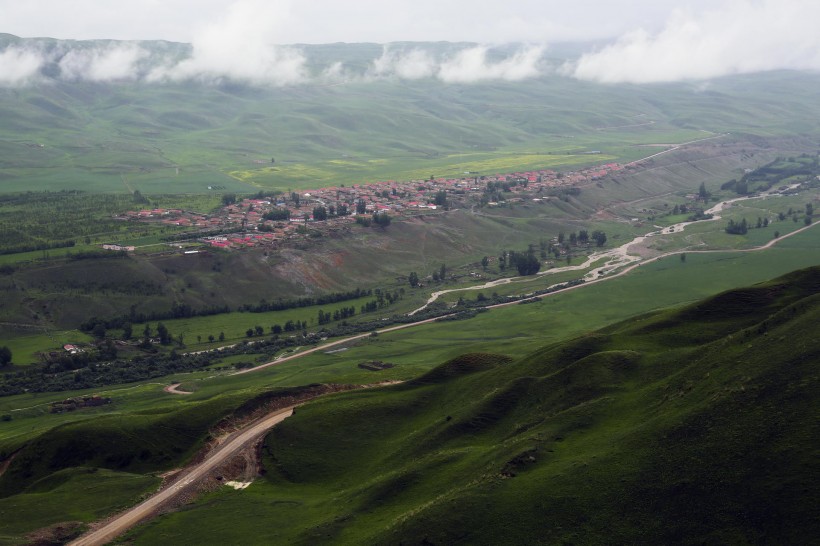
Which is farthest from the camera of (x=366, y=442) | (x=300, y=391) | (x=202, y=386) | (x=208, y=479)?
(x=202, y=386)

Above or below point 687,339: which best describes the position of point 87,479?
below

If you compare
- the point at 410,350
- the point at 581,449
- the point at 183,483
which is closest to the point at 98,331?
the point at 410,350

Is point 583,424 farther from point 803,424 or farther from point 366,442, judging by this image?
point 366,442

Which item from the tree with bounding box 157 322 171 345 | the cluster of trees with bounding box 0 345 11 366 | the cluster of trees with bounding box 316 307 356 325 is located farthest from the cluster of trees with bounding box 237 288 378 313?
the cluster of trees with bounding box 0 345 11 366

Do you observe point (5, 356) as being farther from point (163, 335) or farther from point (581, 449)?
point (581, 449)

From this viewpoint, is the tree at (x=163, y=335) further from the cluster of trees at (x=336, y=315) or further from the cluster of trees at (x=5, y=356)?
the cluster of trees at (x=336, y=315)

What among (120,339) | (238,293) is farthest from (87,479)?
(238,293)
